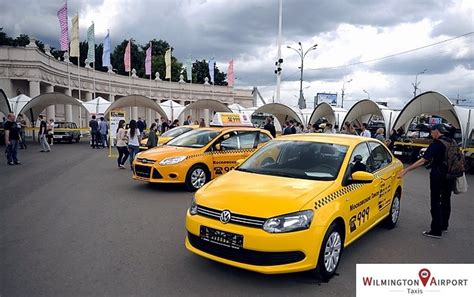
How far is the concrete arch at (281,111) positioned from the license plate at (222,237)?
28.7 m

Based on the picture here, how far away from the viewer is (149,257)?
15.6 feet

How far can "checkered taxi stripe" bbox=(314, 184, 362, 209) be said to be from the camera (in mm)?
4008

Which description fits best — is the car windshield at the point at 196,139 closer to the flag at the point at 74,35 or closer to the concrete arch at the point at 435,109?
the concrete arch at the point at 435,109

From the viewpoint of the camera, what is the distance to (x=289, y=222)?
3809 millimetres

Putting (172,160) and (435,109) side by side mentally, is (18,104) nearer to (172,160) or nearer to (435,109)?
(172,160)

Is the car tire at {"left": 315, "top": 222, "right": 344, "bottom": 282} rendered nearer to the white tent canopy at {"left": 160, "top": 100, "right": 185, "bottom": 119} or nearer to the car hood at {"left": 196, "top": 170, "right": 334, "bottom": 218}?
the car hood at {"left": 196, "top": 170, "right": 334, "bottom": 218}

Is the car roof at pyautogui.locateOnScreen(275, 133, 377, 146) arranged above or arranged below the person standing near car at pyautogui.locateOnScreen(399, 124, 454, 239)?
above

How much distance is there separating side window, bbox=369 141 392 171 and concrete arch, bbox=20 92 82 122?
1042 inches

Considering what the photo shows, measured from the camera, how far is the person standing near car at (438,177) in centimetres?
577

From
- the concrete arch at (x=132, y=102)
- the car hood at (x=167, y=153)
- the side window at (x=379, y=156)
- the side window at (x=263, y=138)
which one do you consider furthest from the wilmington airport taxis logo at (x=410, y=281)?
the concrete arch at (x=132, y=102)

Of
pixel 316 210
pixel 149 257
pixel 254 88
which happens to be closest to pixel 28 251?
pixel 149 257

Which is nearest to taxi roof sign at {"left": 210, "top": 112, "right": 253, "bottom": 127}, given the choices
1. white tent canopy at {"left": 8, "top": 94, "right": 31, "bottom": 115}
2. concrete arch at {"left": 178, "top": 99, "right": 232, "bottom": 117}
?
white tent canopy at {"left": 8, "top": 94, "right": 31, "bottom": 115}

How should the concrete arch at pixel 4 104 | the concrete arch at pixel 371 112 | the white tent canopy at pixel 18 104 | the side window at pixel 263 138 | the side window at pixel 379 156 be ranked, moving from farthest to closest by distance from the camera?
the white tent canopy at pixel 18 104, the concrete arch at pixel 4 104, the concrete arch at pixel 371 112, the side window at pixel 263 138, the side window at pixel 379 156

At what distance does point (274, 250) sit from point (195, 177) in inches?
215
